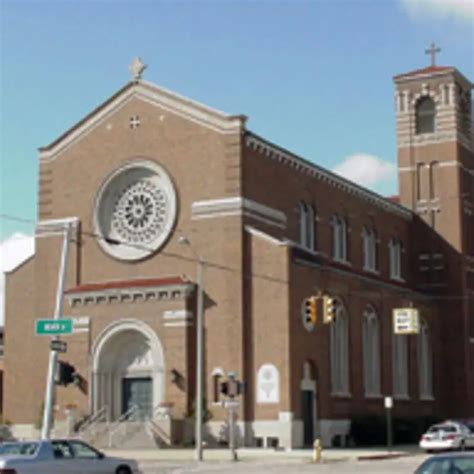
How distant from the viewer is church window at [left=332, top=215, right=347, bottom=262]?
57.4 m

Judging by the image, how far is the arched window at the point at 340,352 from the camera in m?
51.8

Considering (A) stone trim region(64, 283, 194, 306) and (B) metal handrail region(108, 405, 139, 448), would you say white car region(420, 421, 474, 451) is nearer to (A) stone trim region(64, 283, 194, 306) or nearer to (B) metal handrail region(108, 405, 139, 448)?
(A) stone trim region(64, 283, 194, 306)

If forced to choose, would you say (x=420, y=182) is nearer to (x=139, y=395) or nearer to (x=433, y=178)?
(x=433, y=178)

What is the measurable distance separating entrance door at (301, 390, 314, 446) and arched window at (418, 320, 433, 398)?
13688 mm

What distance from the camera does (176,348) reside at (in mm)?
47844

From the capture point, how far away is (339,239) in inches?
2286

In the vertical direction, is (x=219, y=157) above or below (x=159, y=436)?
above

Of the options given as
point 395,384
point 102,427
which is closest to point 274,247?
point 102,427

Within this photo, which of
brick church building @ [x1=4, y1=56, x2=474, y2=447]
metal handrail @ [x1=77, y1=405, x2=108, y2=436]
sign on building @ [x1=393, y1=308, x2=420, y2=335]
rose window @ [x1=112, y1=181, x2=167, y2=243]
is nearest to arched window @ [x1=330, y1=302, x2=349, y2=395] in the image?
brick church building @ [x1=4, y1=56, x2=474, y2=447]

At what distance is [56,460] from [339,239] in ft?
114

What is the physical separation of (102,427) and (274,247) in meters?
11.0

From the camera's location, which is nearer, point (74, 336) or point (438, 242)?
point (74, 336)

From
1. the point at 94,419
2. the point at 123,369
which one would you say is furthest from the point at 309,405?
the point at 94,419

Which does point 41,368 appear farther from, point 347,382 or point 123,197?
point 347,382
